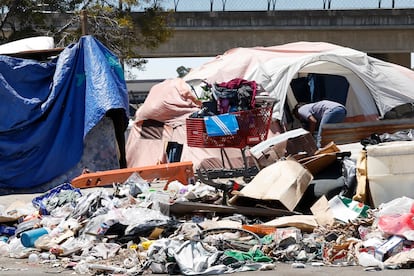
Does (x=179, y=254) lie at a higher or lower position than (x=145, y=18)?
lower

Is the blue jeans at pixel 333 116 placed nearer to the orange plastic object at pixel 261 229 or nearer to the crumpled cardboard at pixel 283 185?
the crumpled cardboard at pixel 283 185

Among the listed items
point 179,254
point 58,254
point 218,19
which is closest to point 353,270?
point 179,254

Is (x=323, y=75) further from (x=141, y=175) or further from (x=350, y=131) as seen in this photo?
(x=141, y=175)

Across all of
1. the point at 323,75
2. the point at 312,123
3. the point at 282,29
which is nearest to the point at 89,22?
the point at 323,75

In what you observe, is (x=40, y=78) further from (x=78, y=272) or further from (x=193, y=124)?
(x=78, y=272)

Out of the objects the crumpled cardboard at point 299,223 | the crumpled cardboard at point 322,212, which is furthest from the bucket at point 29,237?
the crumpled cardboard at point 322,212

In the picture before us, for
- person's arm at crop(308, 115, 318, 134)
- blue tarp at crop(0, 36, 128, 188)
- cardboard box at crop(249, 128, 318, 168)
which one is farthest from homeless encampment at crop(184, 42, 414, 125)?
blue tarp at crop(0, 36, 128, 188)

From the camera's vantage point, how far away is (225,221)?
23.9 feet

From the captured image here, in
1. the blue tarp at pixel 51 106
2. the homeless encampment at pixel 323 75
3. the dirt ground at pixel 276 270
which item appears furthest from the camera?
the homeless encampment at pixel 323 75

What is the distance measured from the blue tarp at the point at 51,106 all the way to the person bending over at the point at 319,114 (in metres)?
3.41

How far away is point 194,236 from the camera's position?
21.7 feet

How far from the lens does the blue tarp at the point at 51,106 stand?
36.3 feet

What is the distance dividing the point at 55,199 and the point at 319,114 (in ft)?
18.8

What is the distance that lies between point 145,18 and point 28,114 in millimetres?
14742
